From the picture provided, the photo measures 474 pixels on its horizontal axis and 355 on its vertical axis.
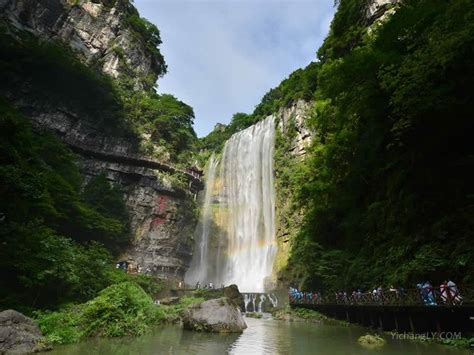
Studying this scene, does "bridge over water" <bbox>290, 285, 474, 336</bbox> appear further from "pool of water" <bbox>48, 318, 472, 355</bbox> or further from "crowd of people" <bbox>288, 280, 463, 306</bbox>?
"pool of water" <bbox>48, 318, 472, 355</bbox>

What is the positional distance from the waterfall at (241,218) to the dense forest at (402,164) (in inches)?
541

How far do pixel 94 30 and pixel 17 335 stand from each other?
46.5 m

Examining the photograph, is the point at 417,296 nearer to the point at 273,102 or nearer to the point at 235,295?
the point at 235,295

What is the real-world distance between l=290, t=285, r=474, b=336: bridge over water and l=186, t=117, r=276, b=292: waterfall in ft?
65.9

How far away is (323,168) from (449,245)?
44.8ft

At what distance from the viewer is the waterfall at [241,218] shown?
3734 centimetres

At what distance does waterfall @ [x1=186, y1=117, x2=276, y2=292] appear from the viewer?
123 ft

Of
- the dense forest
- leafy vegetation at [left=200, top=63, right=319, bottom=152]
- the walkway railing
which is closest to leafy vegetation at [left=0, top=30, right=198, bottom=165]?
leafy vegetation at [left=200, top=63, right=319, bottom=152]

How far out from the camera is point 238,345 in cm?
966

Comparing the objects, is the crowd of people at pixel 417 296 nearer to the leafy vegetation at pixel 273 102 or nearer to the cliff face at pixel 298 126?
the cliff face at pixel 298 126

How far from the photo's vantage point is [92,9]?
46844 millimetres

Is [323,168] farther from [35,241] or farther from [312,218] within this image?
[35,241]

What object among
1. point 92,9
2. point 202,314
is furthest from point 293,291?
point 92,9

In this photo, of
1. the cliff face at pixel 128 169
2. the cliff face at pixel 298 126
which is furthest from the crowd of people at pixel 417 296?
the cliff face at pixel 128 169
